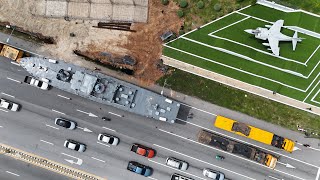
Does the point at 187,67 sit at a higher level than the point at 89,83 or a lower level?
higher

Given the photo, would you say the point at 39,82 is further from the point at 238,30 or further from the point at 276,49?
the point at 276,49

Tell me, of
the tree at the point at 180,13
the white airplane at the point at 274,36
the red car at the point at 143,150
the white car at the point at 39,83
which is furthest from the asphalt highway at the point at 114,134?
the tree at the point at 180,13

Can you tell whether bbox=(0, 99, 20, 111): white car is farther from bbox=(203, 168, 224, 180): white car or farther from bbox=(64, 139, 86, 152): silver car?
bbox=(203, 168, 224, 180): white car

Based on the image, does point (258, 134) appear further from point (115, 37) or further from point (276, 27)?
point (115, 37)

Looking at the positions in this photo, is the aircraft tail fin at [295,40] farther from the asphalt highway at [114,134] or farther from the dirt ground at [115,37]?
the dirt ground at [115,37]

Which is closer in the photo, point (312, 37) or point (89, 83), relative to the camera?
point (89, 83)

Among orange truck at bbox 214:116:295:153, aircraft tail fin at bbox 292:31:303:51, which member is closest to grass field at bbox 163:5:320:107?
aircraft tail fin at bbox 292:31:303:51

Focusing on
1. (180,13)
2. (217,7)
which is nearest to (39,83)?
(180,13)

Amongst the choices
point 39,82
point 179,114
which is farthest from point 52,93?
point 179,114
